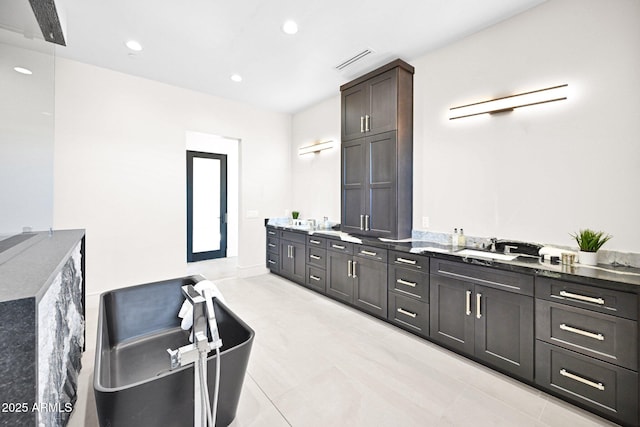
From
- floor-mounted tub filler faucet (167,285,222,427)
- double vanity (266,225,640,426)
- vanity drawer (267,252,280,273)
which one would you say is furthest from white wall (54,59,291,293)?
floor-mounted tub filler faucet (167,285,222,427)

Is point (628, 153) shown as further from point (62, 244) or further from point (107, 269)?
point (107, 269)

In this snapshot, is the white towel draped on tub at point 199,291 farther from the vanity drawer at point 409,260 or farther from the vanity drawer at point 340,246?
the vanity drawer at point 340,246

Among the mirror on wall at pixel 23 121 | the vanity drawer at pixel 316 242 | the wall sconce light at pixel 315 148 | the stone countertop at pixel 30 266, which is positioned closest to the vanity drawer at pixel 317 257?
the vanity drawer at pixel 316 242

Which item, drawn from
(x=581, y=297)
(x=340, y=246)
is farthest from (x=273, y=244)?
(x=581, y=297)

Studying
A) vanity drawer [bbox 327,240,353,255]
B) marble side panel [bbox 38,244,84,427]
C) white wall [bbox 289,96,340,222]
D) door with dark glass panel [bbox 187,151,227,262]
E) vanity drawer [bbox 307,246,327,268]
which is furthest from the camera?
door with dark glass panel [bbox 187,151,227,262]

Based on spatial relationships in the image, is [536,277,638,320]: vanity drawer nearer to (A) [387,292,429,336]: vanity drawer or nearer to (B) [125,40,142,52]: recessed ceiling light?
(A) [387,292,429,336]: vanity drawer

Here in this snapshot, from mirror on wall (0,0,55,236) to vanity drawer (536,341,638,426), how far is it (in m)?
3.54

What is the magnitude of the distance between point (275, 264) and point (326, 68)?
10.7 ft

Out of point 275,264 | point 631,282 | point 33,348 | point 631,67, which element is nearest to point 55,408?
point 33,348

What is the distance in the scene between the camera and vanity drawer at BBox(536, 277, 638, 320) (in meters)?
1.63

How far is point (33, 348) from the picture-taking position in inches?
29.0

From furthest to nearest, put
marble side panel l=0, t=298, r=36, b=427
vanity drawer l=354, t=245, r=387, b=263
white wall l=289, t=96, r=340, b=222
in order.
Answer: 1. white wall l=289, t=96, r=340, b=222
2. vanity drawer l=354, t=245, r=387, b=263
3. marble side panel l=0, t=298, r=36, b=427

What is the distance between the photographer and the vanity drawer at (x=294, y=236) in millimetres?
4273

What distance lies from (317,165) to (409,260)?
2.80 meters
